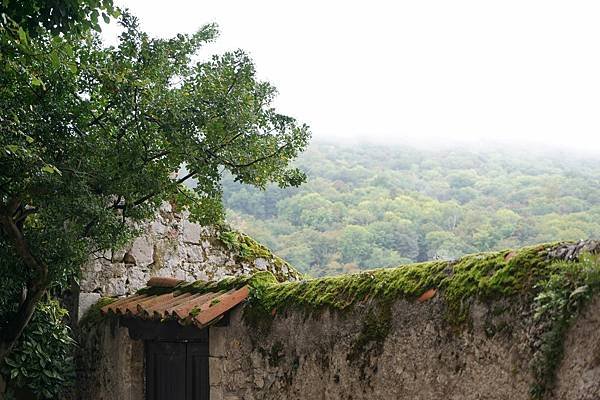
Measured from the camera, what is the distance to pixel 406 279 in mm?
4273

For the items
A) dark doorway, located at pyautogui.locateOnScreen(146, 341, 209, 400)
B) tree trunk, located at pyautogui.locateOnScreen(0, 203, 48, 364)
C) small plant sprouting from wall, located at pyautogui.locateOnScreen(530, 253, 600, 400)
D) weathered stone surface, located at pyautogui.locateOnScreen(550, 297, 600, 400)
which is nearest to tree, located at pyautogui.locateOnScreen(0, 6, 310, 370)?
tree trunk, located at pyautogui.locateOnScreen(0, 203, 48, 364)

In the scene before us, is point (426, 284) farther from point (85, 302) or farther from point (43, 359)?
point (85, 302)

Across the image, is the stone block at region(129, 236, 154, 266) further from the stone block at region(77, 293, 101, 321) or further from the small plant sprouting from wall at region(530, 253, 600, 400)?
the small plant sprouting from wall at region(530, 253, 600, 400)

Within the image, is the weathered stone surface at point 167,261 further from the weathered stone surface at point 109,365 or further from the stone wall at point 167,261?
the weathered stone surface at point 109,365

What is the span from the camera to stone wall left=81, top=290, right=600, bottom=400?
3.10 m

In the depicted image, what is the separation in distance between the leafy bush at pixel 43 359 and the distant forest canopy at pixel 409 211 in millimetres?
9964

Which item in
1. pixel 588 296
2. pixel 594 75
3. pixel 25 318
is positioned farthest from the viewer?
pixel 594 75

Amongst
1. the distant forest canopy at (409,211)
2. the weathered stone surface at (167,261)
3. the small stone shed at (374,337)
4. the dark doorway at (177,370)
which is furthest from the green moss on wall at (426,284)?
the distant forest canopy at (409,211)

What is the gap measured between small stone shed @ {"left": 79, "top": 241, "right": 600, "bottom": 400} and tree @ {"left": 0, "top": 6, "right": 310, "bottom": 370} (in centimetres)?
100

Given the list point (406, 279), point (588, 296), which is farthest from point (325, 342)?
point (588, 296)

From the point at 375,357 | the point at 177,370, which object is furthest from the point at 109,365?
the point at 375,357

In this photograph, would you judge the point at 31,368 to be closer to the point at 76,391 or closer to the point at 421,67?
the point at 76,391

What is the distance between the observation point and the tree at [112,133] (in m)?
5.84

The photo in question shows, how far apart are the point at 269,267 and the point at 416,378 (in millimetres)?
6225
